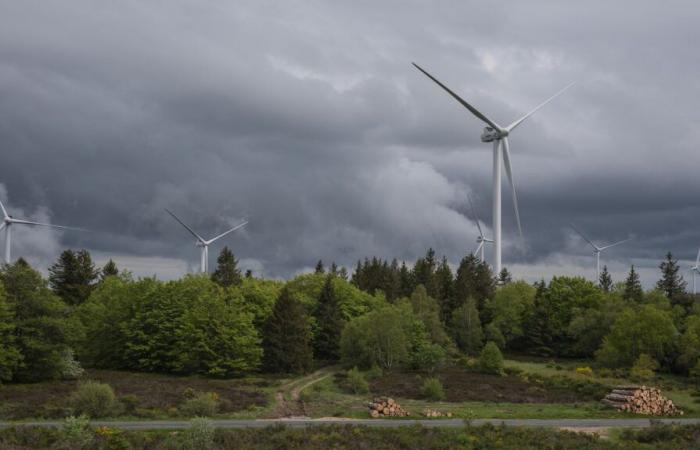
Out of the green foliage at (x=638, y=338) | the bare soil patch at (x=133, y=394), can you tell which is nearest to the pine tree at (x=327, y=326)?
the bare soil patch at (x=133, y=394)

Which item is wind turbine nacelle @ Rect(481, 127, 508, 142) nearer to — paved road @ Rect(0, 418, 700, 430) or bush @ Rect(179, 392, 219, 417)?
paved road @ Rect(0, 418, 700, 430)

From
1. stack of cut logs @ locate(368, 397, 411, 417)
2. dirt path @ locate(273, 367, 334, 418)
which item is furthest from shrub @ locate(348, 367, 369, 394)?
stack of cut logs @ locate(368, 397, 411, 417)

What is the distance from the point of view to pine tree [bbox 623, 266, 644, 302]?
125438 mm

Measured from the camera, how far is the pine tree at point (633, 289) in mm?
125438

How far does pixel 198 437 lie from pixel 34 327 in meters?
35.6

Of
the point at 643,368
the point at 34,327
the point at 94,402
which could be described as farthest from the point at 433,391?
the point at 34,327

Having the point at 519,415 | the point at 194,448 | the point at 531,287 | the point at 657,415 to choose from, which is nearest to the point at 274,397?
the point at 519,415

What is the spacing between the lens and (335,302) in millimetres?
99188

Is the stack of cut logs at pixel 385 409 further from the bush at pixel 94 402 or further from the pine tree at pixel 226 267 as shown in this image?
the pine tree at pixel 226 267

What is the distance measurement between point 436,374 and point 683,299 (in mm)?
63425

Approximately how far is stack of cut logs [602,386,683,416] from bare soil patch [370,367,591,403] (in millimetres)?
4459

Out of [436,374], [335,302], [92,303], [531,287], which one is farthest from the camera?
[531,287]

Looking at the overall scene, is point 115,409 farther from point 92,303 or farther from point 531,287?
point 531,287

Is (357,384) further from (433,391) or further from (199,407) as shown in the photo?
(199,407)
